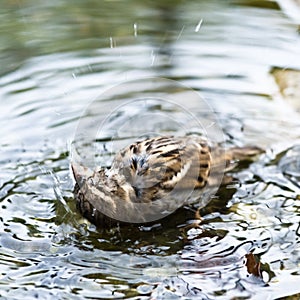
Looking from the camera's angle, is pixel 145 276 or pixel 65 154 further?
pixel 65 154

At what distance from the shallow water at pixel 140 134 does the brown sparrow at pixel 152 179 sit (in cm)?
11

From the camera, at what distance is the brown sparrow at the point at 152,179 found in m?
4.47

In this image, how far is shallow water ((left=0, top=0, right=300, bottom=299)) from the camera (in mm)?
4109

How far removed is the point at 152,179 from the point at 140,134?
0.91 meters

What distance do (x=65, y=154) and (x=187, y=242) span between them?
1300 millimetres

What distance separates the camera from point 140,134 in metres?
5.69

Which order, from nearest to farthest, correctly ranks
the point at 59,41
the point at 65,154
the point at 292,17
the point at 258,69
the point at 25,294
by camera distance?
1. the point at 25,294
2. the point at 65,154
3. the point at 258,69
4. the point at 59,41
5. the point at 292,17

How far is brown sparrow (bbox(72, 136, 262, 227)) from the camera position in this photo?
447 centimetres

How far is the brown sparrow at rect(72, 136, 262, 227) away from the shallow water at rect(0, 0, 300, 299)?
11cm

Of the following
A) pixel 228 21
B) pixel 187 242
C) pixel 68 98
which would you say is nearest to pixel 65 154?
pixel 68 98

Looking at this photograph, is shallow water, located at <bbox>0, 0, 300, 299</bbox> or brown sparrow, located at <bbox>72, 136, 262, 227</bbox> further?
brown sparrow, located at <bbox>72, 136, 262, 227</bbox>

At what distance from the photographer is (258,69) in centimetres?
653

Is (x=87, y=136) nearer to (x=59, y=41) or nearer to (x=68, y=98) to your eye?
(x=68, y=98)

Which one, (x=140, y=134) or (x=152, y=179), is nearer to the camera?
(x=152, y=179)
